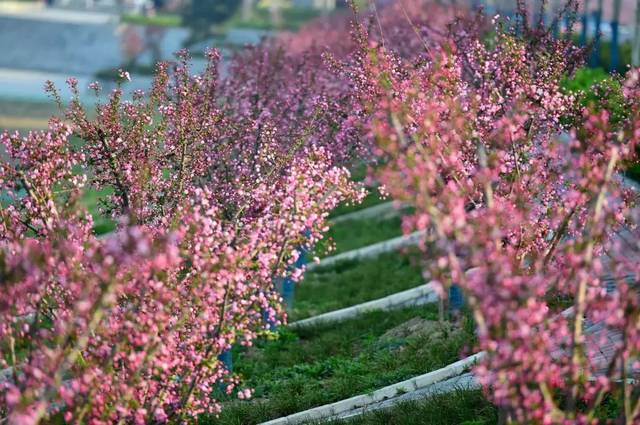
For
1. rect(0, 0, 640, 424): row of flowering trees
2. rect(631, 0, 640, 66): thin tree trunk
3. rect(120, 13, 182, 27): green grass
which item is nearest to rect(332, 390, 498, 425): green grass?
rect(0, 0, 640, 424): row of flowering trees

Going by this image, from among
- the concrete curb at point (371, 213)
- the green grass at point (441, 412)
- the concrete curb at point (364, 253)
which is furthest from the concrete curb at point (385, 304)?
the concrete curb at point (371, 213)

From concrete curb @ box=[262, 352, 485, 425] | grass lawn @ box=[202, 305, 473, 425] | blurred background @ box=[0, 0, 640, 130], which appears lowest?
concrete curb @ box=[262, 352, 485, 425]

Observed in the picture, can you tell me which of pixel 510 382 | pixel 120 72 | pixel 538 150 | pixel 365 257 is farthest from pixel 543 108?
pixel 365 257

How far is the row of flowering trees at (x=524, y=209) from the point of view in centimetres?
878

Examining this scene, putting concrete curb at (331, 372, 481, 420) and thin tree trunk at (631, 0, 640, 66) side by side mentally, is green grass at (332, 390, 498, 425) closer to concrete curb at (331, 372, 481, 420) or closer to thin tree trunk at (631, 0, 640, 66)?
concrete curb at (331, 372, 481, 420)

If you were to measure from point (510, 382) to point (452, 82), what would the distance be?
6.64 meters

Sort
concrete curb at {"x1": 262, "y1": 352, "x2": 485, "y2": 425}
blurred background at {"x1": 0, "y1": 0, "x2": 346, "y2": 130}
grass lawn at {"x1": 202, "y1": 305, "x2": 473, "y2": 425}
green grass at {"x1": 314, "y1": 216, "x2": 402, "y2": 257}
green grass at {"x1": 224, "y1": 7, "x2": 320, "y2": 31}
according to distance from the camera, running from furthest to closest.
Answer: green grass at {"x1": 224, "y1": 7, "x2": 320, "y2": 31} → blurred background at {"x1": 0, "y1": 0, "x2": 346, "y2": 130} → green grass at {"x1": 314, "y1": 216, "x2": 402, "y2": 257} → grass lawn at {"x1": 202, "y1": 305, "x2": 473, "y2": 425} → concrete curb at {"x1": 262, "y1": 352, "x2": 485, "y2": 425}

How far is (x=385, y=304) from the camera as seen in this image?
66.5ft

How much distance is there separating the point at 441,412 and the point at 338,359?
14.4 feet

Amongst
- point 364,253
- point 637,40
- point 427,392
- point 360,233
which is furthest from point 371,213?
point 427,392

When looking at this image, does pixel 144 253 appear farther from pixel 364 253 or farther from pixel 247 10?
pixel 247 10

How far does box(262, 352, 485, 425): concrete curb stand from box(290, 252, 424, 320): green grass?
6125mm

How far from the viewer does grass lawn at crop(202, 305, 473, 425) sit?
594 inches

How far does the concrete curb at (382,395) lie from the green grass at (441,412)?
3.03 ft
